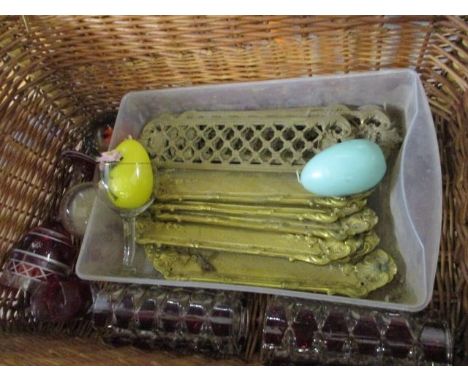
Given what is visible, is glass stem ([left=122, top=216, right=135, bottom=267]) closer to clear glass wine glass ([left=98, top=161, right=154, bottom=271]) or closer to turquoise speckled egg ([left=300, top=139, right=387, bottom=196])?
clear glass wine glass ([left=98, top=161, right=154, bottom=271])

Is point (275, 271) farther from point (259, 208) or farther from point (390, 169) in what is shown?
point (390, 169)

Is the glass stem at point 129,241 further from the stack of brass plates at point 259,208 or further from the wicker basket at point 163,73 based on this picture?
the wicker basket at point 163,73

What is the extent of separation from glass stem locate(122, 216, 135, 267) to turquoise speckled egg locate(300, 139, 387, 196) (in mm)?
268

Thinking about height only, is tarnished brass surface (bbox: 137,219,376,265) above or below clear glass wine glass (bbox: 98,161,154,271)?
below

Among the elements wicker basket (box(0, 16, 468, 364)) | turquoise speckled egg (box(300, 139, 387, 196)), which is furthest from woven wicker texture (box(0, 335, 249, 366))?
turquoise speckled egg (box(300, 139, 387, 196))

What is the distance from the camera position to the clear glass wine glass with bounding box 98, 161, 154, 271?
65cm

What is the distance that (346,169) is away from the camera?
0.57 m

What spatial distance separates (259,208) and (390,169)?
0.59 feet

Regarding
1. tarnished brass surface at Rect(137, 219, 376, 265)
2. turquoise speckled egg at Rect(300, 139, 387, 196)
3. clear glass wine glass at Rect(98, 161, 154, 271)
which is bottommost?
tarnished brass surface at Rect(137, 219, 376, 265)

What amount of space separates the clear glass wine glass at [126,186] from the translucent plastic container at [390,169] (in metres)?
0.04

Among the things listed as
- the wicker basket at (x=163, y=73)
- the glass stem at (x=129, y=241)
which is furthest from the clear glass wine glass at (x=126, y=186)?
the wicker basket at (x=163, y=73)

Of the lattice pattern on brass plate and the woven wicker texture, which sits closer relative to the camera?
the woven wicker texture

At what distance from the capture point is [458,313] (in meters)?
0.62

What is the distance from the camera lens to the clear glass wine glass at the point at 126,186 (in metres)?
0.65
